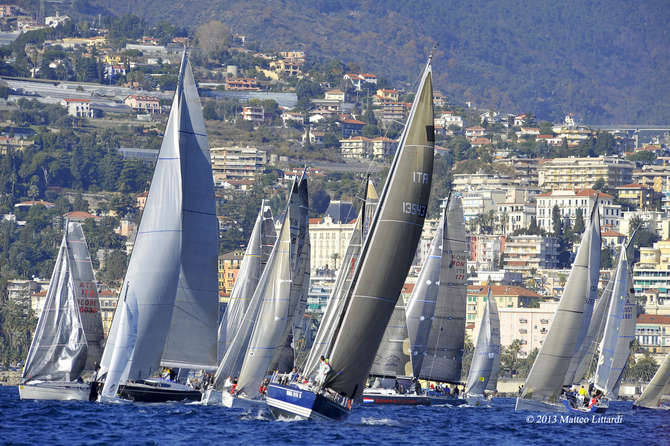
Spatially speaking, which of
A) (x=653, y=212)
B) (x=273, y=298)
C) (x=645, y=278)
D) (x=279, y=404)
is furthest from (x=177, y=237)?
(x=653, y=212)

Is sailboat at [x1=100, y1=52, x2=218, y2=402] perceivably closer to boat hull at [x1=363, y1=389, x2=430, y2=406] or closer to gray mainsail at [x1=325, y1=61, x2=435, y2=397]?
gray mainsail at [x1=325, y1=61, x2=435, y2=397]

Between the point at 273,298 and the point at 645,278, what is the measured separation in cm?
10586

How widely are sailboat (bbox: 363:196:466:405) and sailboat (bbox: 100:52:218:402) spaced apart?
43.2 feet

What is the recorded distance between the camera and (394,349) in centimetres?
5009

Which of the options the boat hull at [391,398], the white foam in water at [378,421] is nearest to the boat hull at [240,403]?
the white foam in water at [378,421]

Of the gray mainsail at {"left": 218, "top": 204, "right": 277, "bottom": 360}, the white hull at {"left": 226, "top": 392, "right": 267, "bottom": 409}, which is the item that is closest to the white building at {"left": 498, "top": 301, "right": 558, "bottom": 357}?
the gray mainsail at {"left": 218, "top": 204, "right": 277, "bottom": 360}

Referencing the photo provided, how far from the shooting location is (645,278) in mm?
140625

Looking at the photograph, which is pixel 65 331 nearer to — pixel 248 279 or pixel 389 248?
pixel 248 279

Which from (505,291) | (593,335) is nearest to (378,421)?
(593,335)

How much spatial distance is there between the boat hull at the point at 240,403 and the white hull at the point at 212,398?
143 cm

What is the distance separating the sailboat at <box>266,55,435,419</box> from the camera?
3181 centimetres

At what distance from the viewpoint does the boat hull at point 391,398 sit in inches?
1969

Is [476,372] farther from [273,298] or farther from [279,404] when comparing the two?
[279,404]

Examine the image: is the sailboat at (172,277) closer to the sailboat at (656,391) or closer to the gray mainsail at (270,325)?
the gray mainsail at (270,325)
